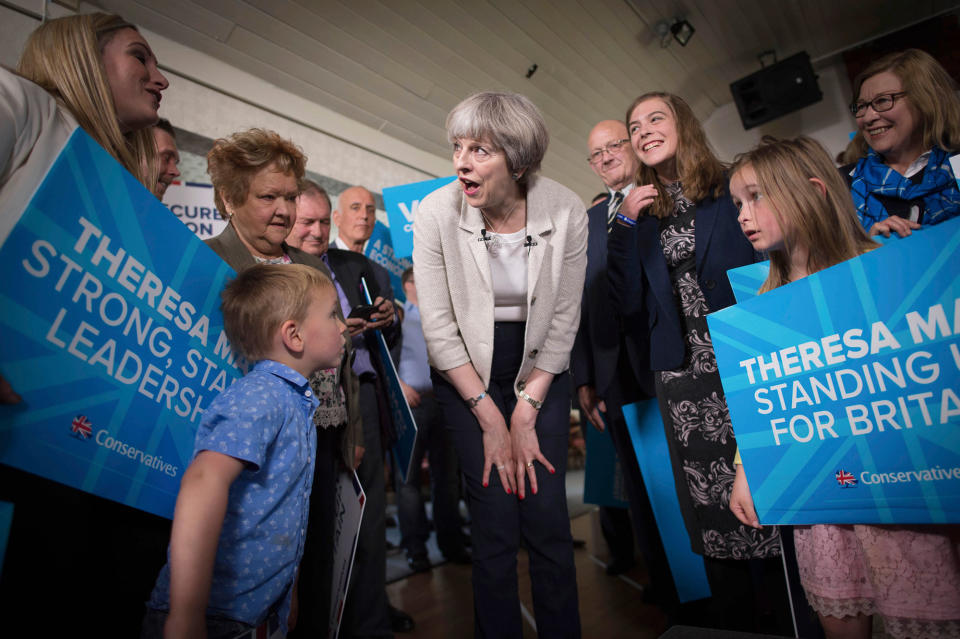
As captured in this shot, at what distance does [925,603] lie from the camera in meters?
0.84

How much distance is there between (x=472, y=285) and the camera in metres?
1.35

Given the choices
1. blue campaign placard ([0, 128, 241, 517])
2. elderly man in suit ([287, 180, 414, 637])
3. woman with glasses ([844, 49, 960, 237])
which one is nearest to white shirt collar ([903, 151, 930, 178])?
woman with glasses ([844, 49, 960, 237])

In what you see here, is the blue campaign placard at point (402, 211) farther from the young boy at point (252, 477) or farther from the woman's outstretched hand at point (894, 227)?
the woman's outstretched hand at point (894, 227)

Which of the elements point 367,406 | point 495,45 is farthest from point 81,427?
point 495,45

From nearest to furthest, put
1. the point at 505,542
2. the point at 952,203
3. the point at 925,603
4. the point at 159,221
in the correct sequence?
the point at 925,603 < the point at 159,221 < the point at 505,542 < the point at 952,203

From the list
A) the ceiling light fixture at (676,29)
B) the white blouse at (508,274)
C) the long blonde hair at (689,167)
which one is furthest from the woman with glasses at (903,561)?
the ceiling light fixture at (676,29)

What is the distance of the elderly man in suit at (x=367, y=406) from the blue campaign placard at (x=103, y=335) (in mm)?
646

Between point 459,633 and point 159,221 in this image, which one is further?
point 459,633

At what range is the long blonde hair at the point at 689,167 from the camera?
1.49m

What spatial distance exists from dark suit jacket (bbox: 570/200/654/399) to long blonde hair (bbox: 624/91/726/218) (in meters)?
0.34

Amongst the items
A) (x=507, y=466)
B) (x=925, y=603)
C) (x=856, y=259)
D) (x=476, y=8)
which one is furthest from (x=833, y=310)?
(x=476, y=8)

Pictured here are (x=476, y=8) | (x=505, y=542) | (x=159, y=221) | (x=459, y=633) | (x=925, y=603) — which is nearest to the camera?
(x=925, y=603)

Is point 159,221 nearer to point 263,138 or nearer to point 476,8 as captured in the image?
point 263,138

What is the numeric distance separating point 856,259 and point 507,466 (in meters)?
0.84
